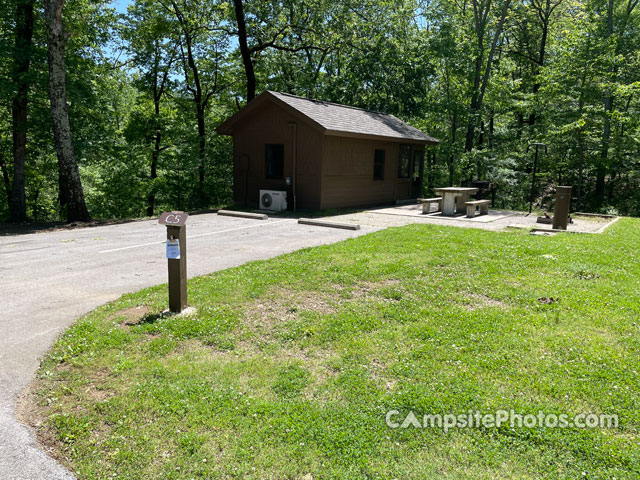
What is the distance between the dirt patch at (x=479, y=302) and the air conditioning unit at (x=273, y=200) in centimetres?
932

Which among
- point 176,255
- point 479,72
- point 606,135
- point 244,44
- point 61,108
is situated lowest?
point 176,255

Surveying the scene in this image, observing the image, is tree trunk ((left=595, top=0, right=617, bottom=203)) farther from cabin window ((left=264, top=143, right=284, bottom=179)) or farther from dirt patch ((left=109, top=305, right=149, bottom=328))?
dirt patch ((left=109, top=305, right=149, bottom=328))

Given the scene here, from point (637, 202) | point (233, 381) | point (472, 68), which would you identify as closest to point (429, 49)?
point (472, 68)

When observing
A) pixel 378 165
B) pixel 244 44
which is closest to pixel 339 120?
pixel 378 165

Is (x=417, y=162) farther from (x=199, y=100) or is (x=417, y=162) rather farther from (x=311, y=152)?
(x=199, y=100)

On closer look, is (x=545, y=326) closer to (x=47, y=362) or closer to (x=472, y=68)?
(x=47, y=362)

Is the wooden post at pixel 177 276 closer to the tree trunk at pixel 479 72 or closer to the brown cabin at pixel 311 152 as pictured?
the brown cabin at pixel 311 152

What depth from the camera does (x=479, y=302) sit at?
5.03m

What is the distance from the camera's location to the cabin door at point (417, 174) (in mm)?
18719

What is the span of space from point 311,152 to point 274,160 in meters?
1.69

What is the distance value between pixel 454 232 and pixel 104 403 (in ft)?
25.5

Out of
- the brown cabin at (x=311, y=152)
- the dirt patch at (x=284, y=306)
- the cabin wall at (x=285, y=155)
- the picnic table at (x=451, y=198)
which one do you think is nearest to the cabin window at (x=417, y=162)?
the brown cabin at (x=311, y=152)

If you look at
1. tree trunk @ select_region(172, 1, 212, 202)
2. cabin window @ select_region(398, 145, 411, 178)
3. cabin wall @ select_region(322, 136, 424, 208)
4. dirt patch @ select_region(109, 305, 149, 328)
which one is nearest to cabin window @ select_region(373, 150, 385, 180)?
cabin wall @ select_region(322, 136, 424, 208)

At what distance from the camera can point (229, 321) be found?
178 inches
